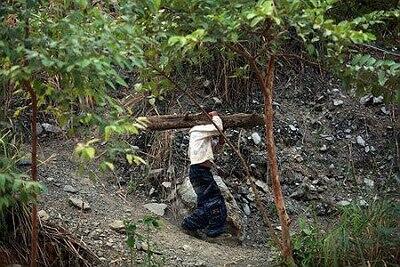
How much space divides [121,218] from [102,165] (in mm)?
2525

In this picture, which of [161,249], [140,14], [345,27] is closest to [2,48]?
[140,14]

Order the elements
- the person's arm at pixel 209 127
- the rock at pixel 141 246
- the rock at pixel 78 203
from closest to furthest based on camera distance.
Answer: the rock at pixel 141 246 → the rock at pixel 78 203 → the person's arm at pixel 209 127

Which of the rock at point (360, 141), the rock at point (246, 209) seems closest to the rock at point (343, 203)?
the rock at point (246, 209)

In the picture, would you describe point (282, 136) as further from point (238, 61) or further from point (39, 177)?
point (39, 177)

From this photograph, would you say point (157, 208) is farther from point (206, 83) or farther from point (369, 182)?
point (369, 182)

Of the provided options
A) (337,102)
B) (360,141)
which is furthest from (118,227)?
(337,102)

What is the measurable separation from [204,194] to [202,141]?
0.45 m

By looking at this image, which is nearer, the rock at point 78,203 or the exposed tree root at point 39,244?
the exposed tree root at point 39,244

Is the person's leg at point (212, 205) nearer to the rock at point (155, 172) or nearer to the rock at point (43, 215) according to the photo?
the rock at point (155, 172)

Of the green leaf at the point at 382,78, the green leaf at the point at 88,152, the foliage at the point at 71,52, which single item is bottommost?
the green leaf at the point at 88,152

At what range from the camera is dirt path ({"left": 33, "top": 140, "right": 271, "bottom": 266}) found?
450cm

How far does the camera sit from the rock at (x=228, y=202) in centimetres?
534

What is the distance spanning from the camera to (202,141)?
513 centimetres

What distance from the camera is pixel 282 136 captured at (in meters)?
6.50
